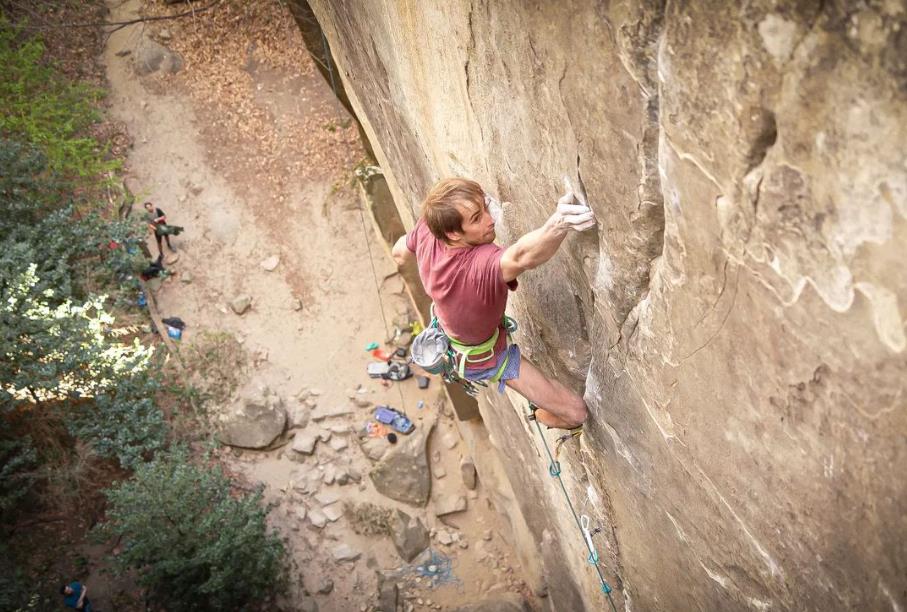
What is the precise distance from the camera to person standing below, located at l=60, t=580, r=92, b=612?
7160 millimetres

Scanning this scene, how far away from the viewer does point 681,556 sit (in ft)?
10.9

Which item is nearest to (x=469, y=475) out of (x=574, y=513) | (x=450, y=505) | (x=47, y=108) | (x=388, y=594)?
(x=450, y=505)

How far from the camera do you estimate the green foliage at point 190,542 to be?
271 inches

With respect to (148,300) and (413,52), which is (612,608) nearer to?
(413,52)

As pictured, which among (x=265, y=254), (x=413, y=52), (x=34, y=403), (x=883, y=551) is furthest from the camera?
(x=265, y=254)

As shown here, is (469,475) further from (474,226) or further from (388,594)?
(474,226)

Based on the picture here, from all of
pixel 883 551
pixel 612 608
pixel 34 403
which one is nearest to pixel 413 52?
pixel 883 551

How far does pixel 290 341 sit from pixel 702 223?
25.5 feet

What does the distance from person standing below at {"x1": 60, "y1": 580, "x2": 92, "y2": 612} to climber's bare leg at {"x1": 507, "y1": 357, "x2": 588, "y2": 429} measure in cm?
594

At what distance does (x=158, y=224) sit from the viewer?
950 centimetres

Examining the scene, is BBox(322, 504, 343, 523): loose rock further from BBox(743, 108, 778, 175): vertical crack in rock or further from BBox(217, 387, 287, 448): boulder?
Answer: BBox(743, 108, 778, 175): vertical crack in rock

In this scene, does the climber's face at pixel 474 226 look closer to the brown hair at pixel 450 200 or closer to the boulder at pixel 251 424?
the brown hair at pixel 450 200

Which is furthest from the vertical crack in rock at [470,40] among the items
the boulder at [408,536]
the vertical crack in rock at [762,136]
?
the boulder at [408,536]

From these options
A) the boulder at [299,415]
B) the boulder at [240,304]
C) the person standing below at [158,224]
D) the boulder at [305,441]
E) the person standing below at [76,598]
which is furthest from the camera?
the person standing below at [158,224]
